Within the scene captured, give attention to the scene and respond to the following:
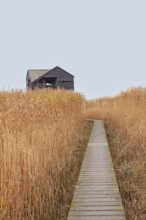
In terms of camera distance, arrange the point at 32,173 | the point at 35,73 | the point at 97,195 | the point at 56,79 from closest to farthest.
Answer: the point at 32,173
the point at 97,195
the point at 56,79
the point at 35,73

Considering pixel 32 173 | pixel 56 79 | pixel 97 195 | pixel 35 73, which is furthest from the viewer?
pixel 35 73

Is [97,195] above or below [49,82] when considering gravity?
below

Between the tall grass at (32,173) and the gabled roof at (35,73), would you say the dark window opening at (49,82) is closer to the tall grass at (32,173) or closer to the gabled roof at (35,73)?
the gabled roof at (35,73)

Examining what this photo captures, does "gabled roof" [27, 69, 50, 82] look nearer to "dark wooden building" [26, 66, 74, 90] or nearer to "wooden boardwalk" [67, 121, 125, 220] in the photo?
"dark wooden building" [26, 66, 74, 90]

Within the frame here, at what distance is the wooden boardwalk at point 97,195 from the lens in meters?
3.16

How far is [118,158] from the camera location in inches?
235

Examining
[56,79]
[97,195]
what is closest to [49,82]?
[56,79]

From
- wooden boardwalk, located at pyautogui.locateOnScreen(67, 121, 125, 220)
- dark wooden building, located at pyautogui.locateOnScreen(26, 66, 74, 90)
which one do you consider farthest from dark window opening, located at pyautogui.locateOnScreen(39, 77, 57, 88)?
wooden boardwalk, located at pyautogui.locateOnScreen(67, 121, 125, 220)

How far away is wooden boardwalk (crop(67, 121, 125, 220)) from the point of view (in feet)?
10.4

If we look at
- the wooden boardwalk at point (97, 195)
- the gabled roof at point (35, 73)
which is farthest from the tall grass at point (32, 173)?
the gabled roof at point (35, 73)

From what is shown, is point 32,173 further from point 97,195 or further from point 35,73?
point 35,73

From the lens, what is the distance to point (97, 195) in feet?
12.3

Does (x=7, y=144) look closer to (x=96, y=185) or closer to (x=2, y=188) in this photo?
(x=2, y=188)

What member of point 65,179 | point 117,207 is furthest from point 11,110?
point 117,207
